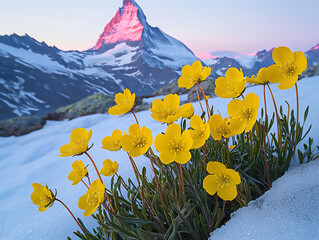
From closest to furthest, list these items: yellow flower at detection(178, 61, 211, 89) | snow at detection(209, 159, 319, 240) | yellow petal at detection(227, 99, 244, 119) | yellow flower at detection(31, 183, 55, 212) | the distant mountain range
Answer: snow at detection(209, 159, 319, 240) → yellow petal at detection(227, 99, 244, 119) → yellow flower at detection(31, 183, 55, 212) → yellow flower at detection(178, 61, 211, 89) → the distant mountain range

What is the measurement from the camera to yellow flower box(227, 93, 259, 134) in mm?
610

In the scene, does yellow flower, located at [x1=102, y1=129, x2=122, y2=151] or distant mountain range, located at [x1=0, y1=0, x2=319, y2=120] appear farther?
distant mountain range, located at [x1=0, y1=0, x2=319, y2=120]

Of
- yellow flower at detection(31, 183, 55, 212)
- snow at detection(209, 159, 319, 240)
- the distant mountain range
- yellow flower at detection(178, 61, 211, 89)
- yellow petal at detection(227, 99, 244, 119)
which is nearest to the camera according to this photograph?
snow at detection(209, 159, 319, 240)

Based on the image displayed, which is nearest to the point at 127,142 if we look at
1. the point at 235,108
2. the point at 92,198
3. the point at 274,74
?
the point at 92,198

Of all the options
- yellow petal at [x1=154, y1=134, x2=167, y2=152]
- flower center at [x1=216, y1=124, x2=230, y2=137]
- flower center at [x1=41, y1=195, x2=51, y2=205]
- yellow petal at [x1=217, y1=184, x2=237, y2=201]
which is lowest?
yellow petal at [x1=217, y1=184, x2=237, y2=201]

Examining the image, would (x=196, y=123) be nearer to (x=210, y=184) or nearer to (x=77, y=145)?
(x=210, y=184)

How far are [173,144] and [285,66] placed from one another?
0.43 meters

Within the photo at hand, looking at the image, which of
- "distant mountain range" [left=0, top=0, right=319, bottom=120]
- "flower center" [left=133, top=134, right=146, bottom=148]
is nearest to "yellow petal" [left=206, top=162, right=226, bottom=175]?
"flower center" [left=133, top=134, right=146, bottom=148]

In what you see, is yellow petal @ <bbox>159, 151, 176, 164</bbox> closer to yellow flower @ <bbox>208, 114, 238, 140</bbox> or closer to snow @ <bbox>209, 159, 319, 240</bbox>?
yellow flower @ <bbox>208, 114, 238, 140</bbox>

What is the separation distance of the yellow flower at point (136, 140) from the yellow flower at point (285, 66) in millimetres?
431

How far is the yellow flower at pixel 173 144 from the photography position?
1.83 feet

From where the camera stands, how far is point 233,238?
0.58 metres

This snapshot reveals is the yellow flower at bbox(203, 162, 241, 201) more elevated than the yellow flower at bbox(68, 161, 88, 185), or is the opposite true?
the yellow flower at bbox(68, 161, 88, 185)

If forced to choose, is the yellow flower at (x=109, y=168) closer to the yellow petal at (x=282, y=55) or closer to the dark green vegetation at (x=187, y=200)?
the dark green vegetation at (x=187, y=200)
